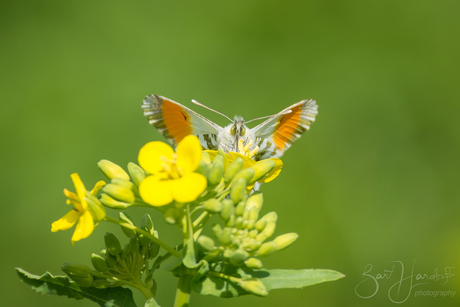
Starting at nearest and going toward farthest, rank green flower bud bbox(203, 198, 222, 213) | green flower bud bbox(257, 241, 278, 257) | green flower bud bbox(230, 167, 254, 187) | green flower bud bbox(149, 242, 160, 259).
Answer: green flower bud bbox(203, 198, 222, 213) < green flower bud bbox(257, 241, 278, 257) < green flower bud bbox(230, 167, 254, 187) < green flower bud bbox(149, 242, 160, 259)

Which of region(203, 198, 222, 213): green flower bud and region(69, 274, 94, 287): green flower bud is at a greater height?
region(203, 198, 222, 213): green flower bud

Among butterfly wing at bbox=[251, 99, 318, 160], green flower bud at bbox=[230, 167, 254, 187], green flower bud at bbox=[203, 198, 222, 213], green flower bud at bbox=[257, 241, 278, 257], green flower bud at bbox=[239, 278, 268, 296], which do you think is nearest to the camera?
green flower bud at bbox=[239, 278, 268, 296]

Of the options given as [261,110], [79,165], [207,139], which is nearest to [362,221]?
[261,110]

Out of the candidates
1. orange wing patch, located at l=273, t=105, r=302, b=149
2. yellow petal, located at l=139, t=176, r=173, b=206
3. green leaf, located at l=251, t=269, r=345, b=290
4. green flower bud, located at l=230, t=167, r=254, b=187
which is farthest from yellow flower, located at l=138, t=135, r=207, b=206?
orange wing patch, located at l=273, t=105, r=302, b=149

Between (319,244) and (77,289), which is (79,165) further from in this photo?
(77,289)

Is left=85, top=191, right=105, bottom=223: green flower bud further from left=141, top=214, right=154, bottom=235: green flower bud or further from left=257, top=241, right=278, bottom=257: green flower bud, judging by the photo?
left=257, top=241, right=278, bottom=257: green flower bud

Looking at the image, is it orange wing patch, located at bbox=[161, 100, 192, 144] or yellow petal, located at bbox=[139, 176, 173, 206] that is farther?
orange wing patch, located at bbox=[161, 100, 192, 144]

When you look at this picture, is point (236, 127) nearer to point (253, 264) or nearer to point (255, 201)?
point (255, 201)
